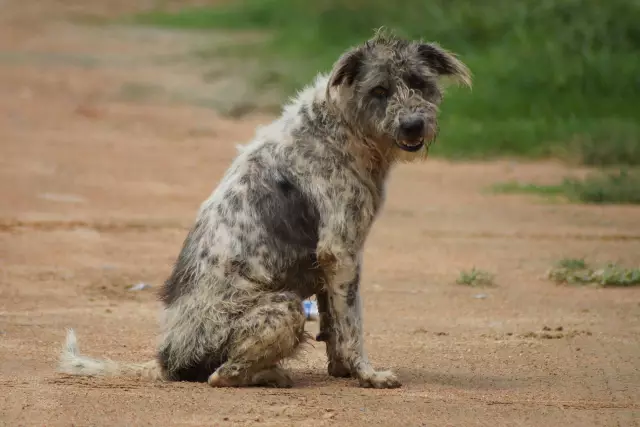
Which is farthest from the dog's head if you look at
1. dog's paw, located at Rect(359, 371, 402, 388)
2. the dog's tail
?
the dog's tail

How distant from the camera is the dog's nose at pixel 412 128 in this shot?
700cm

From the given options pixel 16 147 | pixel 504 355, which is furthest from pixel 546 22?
pixel 504 355

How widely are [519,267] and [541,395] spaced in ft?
13.2

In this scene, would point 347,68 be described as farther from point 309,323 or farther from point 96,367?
point 309,323

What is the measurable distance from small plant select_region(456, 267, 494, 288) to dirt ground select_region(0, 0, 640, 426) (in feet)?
0.41

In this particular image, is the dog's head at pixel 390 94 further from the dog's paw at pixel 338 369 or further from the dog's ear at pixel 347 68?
the dog's paw at pixel 338 369

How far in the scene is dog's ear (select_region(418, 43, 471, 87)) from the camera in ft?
24.1

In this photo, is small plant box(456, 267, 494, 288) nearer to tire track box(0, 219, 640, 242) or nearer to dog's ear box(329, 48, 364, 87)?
tire track box(0, 219, 640, 242)

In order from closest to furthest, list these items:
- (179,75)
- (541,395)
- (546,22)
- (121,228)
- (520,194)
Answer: (541,395), (121,228), (520,194), (546,22), (179,75)

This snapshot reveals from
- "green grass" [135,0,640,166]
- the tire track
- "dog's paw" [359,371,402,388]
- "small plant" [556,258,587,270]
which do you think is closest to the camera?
"dog's paw" [359,371,402,388]

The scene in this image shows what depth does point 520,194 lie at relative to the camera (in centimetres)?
1434

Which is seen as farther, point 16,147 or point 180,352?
point 16,147

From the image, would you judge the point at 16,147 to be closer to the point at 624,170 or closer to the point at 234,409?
the point at 624,170

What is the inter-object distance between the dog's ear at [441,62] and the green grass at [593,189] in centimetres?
671
